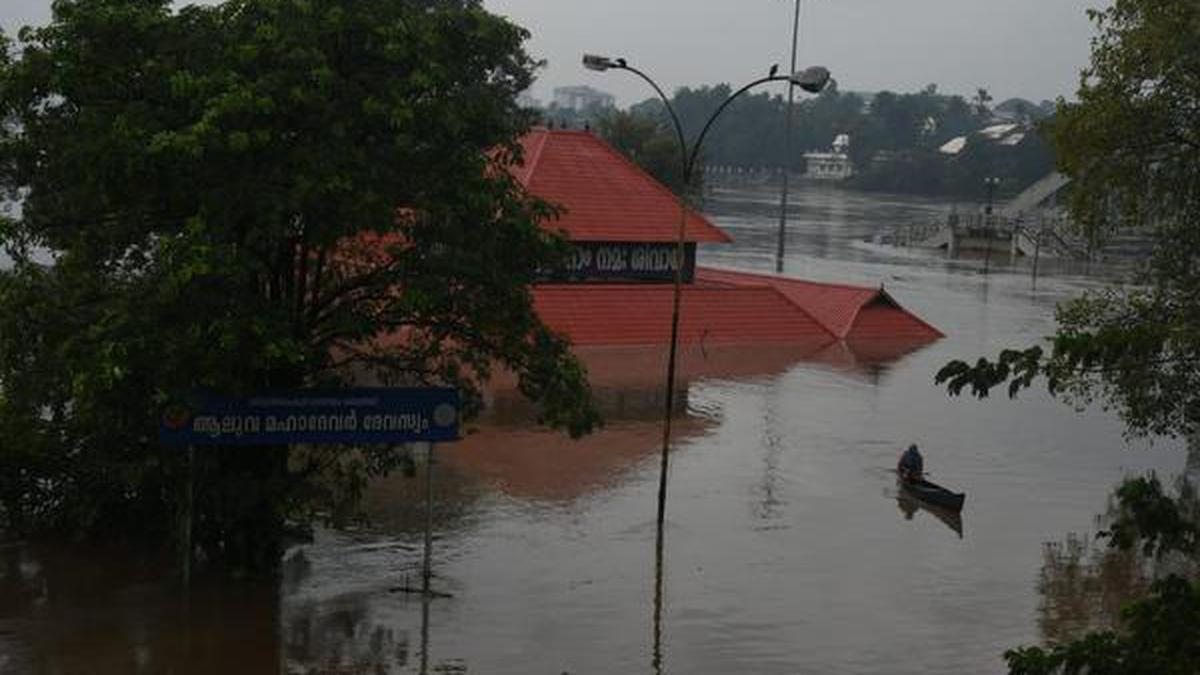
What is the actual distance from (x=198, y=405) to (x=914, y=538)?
12979mm

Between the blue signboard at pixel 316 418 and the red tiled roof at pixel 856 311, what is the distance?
3183cm

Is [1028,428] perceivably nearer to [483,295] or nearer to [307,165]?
[483,295]

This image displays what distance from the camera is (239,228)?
17.3 meters

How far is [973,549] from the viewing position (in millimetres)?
23391

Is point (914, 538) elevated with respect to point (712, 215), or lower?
lower

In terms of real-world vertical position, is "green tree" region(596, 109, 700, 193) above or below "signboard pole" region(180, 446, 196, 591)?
above

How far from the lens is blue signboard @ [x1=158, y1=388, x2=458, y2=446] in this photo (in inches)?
675

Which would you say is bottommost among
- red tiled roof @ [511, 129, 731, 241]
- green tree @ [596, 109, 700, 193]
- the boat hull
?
the boat hull

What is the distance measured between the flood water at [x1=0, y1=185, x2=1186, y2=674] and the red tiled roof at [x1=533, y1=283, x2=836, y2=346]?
7.35 meters

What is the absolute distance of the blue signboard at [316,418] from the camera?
1714 centimetres

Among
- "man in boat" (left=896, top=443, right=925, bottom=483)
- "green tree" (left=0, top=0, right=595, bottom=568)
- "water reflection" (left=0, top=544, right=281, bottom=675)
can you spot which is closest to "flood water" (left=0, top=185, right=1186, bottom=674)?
"water reflection" (left=0, top=544, right=281, bottom=675)

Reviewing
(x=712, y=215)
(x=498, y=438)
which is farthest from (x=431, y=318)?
(x=712, y=215)

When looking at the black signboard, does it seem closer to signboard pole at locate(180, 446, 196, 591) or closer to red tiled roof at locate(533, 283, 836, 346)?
red tiled roof at locate(533, 283, 836, 346)

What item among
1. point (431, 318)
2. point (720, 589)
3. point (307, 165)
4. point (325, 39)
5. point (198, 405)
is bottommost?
point (720, 589)
